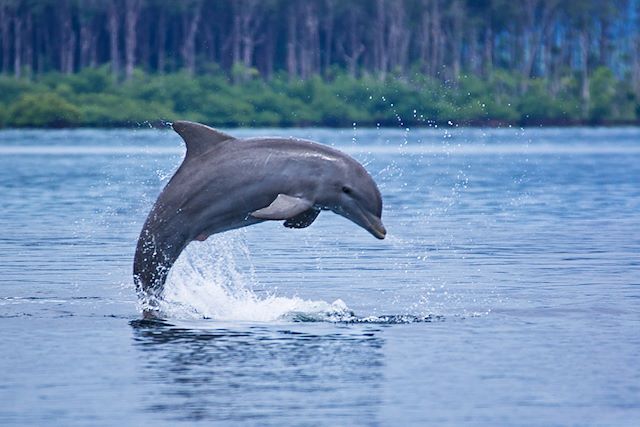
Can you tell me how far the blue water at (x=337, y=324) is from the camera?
1223 centimetres

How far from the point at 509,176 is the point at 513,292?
92.9ft

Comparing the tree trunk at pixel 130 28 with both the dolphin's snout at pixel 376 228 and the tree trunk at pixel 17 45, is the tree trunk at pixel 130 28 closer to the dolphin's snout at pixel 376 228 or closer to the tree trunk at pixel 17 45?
the tree trunk at pixel 17 45

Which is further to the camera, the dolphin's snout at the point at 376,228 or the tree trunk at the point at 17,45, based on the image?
the tree trunk at the point at 17,45

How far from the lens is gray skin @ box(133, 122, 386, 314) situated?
15266mm

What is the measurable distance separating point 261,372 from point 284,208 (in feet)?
6.65

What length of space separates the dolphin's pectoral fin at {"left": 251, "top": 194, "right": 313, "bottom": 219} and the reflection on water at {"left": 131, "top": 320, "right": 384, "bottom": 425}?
38.7 inches

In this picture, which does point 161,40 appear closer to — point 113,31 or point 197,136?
point 113,31

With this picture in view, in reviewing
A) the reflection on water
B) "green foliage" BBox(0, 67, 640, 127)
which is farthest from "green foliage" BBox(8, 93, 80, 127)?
the reflection on water

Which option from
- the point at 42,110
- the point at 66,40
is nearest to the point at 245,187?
the point at 42,110

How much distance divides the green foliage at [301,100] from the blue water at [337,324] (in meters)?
66.0

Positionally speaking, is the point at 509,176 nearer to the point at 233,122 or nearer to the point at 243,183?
the point at 243,183

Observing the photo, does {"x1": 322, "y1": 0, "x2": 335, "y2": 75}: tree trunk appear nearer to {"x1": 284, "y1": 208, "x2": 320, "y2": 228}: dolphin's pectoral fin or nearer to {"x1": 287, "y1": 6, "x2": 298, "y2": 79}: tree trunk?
{"x1": 287, "y1": 6, "x2": 298, "y2": 79}: tree trunk

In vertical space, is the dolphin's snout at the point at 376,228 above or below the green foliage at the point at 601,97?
above

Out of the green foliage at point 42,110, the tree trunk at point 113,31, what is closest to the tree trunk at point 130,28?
the tree trunk at point 113,31
